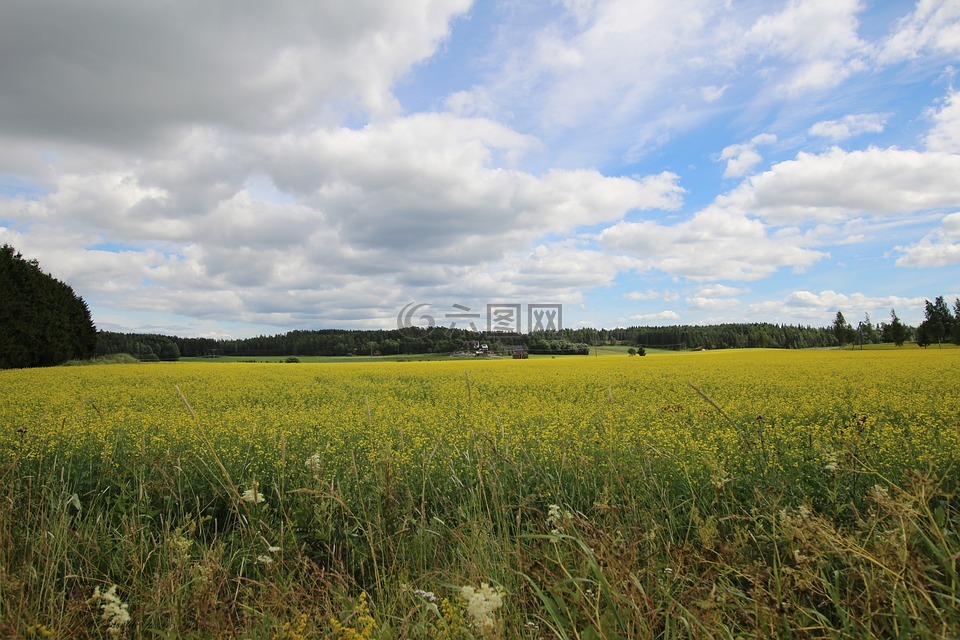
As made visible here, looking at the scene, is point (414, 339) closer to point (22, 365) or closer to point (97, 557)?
point (22, 365)

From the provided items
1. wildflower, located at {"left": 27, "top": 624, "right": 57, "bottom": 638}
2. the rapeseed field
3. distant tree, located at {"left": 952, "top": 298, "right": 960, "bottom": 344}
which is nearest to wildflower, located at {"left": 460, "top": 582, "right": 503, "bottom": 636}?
the rapeseed field

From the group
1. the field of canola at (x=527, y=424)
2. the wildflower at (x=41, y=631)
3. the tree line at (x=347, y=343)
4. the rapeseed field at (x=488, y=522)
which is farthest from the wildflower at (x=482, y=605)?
the tree line at (x=347, y=343)

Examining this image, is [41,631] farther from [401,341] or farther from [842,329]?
[842,329]

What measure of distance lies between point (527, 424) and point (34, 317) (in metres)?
47.6

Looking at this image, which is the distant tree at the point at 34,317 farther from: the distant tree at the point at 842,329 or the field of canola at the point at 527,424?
the distant tree at the point at 842,329

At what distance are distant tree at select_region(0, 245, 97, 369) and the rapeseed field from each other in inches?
1287

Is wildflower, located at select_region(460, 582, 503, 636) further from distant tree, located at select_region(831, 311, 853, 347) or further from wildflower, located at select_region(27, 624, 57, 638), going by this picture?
distant tree, located at select_region(831, 311, 853, 347)

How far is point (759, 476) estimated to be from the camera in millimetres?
5078

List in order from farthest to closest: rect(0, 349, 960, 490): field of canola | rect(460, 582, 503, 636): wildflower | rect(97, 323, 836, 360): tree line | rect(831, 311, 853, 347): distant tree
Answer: rect(831, 311, 853, 347): distant tree
rect(97, 323, 836, 360): tree line
rect(0, 349, 960, 490): field of canola
rect(460, 582, 503, 636): wildflower

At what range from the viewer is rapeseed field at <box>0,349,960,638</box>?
7.06 feet

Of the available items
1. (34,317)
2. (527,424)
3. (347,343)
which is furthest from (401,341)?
(527,424)

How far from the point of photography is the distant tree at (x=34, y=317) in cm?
3634

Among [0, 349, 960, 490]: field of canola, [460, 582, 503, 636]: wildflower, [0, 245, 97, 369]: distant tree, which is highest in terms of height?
[0, 245, 97, 369]: distant tree

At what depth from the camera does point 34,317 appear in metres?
39.3
